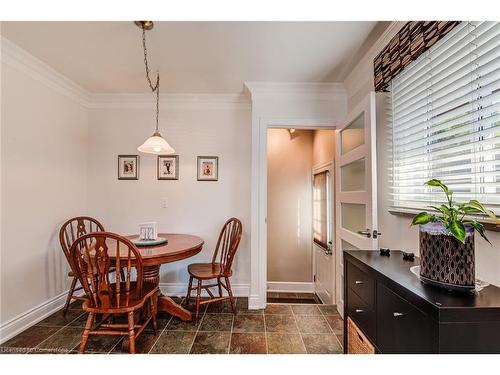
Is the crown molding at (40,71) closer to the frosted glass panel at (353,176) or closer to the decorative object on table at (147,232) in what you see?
the decorative object on table at (147,232)

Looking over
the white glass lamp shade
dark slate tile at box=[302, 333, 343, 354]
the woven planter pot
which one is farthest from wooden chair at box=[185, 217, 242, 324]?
the woven planter pot

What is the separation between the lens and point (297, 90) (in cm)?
272

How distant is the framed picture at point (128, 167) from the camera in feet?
10.0

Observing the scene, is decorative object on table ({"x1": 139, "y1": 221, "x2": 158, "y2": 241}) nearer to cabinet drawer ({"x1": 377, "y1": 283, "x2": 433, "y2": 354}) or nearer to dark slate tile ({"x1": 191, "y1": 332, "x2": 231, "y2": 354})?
dark slate tile ({"x1": 191, "y1": 332, "x2": 231, "y2": 354})

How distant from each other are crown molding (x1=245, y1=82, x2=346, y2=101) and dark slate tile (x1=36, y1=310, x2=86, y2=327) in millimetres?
2911

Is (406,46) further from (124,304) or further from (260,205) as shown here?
(124,304)

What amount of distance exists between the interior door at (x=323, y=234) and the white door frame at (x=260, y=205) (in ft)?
2.48

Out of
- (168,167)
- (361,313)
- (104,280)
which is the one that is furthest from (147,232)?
(361,313)

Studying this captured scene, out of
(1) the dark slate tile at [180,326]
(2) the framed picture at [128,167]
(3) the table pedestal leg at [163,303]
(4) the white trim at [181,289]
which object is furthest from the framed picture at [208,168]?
(1) the dark slate tile at [180,326]

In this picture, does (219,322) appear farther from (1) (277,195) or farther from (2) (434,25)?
(2) (434,25)

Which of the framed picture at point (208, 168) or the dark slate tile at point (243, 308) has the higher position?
the framed picture at point (208, 168)

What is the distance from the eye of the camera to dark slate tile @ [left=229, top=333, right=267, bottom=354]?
1878mm

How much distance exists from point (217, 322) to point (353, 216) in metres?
1.62
